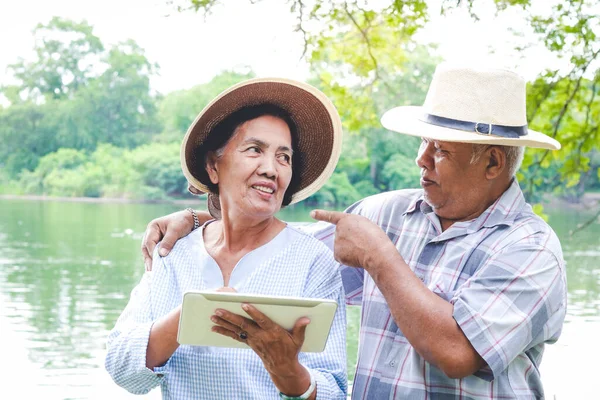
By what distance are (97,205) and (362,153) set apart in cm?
1336

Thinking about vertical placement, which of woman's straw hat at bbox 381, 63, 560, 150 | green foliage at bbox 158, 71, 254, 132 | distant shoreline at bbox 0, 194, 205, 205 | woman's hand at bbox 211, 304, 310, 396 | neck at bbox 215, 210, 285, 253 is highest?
woman's straw hat at bbox 381, 63, 560, 150

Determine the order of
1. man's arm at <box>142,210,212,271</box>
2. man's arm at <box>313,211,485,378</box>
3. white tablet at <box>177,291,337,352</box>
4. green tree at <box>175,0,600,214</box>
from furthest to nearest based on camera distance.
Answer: green tree at <box>175,0,600,214</box> < man's arm at <box>142,210,212,271</box> < man's arm at <box>313,211,485,378</box> < white tablet at <box>177,291,337,352</box>

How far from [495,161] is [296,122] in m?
0.60

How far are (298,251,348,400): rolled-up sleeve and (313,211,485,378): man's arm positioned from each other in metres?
0.12

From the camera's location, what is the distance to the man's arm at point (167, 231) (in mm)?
2570

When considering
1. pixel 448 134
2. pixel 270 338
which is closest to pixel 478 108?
pixel 448 134

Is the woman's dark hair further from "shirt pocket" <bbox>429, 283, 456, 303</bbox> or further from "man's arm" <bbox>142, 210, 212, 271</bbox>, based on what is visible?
"shirt pocket" <bbox>429, 283, 456, 303</bbox>

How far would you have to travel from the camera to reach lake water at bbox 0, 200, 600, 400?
1112 centimetres

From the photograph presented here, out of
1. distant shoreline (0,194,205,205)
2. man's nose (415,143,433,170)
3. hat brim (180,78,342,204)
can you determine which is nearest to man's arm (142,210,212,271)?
hat brim (180,78,342,204)

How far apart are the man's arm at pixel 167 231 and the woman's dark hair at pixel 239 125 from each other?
0.45ft

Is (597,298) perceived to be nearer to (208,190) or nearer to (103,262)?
(103,262)

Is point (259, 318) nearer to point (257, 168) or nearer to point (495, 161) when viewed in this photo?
point (257, 168)

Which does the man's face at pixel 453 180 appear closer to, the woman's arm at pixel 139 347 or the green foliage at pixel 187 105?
the woman's arm at pixel 139 347

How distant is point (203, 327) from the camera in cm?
204
